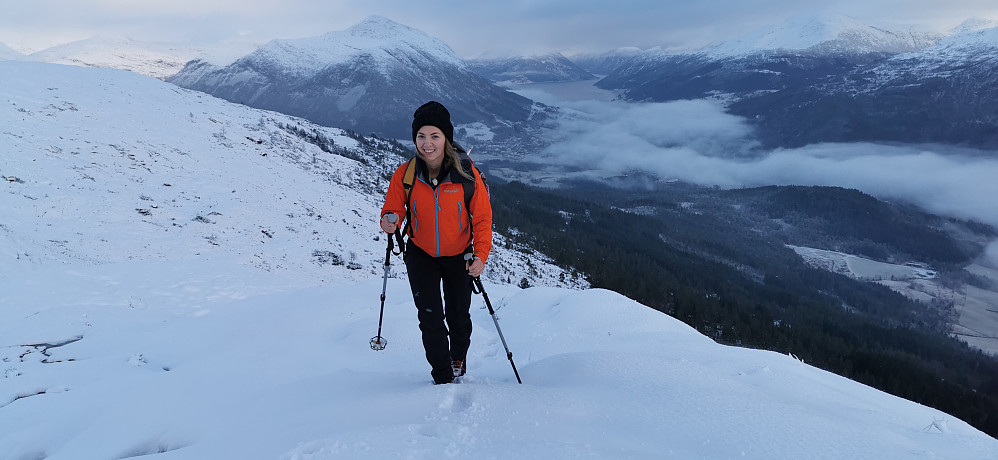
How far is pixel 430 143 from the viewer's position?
4395mm

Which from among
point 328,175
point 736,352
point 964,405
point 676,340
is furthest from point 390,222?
point 964,405


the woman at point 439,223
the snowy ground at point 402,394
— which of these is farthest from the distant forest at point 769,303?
the woman at point 439,223

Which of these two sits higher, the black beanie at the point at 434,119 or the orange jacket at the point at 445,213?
the black beanie at the point at 434,119

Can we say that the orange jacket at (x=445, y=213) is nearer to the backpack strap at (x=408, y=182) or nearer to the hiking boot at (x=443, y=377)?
the backpack strap at (x=408, y=182)

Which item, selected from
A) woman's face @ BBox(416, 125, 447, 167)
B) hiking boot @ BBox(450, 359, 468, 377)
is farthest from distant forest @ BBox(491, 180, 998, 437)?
woman's face @ BBox(416, 125, 447, 167)

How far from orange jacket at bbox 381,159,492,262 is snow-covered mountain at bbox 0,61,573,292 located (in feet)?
38.2

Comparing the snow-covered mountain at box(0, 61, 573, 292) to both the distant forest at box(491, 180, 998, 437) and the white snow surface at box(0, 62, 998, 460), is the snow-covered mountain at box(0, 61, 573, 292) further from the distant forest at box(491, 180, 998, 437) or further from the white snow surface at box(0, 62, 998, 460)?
the distant forest at box(491, 180, 998, 437)

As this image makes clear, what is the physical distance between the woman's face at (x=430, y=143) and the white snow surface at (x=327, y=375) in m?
2.36

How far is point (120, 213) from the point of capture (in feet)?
55.2

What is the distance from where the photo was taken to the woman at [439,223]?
4523 millimetres

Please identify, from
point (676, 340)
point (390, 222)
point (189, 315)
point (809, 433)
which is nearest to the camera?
point (809, 433)

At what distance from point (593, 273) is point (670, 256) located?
6600 centimetres

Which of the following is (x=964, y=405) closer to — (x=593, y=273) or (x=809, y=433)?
(x=593, y=273)

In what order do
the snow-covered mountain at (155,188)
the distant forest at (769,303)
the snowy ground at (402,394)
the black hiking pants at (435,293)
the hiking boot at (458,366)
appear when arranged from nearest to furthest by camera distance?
the snowy ground at (402,394)
the black hiking pants at (435,293)
the hiking boot at (458,366)
the snow-covered mountain at (155,188)
the distant forest at (769,303)
